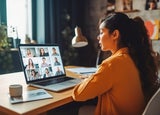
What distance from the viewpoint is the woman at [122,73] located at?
1.20 metres

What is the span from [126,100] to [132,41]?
0.35m

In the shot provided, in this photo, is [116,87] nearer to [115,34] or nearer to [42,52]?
[115,34]

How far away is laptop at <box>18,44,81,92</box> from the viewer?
1.56 meters

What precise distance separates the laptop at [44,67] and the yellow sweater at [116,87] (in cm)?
32

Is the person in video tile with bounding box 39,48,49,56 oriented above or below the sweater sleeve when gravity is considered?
above

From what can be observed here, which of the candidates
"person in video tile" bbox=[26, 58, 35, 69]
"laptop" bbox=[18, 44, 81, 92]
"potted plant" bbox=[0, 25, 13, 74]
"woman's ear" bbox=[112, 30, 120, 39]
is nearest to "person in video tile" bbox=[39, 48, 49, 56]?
"laptop" bbox=[18, 44, 81, 92]

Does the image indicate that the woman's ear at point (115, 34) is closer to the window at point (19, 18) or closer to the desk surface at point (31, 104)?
the desk surface at point (31, 104)

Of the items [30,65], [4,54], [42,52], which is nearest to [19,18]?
[4,54]

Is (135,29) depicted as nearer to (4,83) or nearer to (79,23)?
(4,83)

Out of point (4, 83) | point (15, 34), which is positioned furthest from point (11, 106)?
point (15, 34)

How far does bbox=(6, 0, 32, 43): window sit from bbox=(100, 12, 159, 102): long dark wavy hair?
6.28 ft

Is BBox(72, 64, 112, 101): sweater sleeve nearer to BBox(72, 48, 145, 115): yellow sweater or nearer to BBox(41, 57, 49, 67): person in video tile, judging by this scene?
BBox(72, 48, 145, 115): yellow sweater

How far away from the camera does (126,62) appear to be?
4.08 feet

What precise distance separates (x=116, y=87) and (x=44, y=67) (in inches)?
26.4
